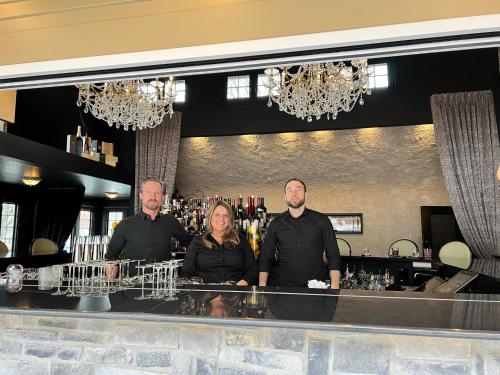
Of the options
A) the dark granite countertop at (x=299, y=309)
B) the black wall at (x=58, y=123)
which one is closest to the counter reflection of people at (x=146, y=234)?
the dark granite countertop at (x=299, y=309)

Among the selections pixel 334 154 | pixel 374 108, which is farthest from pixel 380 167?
pixel 374 108

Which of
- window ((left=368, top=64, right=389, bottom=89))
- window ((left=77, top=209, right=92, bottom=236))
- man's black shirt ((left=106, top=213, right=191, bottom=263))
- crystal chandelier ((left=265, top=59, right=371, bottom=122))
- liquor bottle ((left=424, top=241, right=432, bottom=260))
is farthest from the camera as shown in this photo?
window ((left=77, top=209, right=92, bottom=236))

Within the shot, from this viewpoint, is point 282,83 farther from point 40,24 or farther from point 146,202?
point 40,24

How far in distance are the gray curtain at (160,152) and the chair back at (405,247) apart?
4.34 m

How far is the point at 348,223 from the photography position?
8.24m

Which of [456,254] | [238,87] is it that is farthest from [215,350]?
[238,87]

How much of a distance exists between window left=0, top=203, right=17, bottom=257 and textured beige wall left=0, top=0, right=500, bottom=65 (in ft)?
24.6

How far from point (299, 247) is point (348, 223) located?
5.49 m

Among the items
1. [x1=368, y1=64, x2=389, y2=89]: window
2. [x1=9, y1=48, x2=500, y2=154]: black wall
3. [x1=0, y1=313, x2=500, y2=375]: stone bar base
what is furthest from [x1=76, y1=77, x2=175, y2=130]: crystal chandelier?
[x1=368, y1=64, x2=389, y2=89]: window

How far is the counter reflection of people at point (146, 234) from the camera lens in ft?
10.5

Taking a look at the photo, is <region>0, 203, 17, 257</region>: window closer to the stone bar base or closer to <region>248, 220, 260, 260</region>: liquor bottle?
<region>248, 220, 260, 260</region>: liquor bottle

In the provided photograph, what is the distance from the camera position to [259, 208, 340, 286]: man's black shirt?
299 cm

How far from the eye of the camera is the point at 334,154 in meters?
8.26

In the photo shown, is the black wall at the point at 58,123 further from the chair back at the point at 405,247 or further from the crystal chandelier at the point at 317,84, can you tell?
the chair back at the point at 405,247
